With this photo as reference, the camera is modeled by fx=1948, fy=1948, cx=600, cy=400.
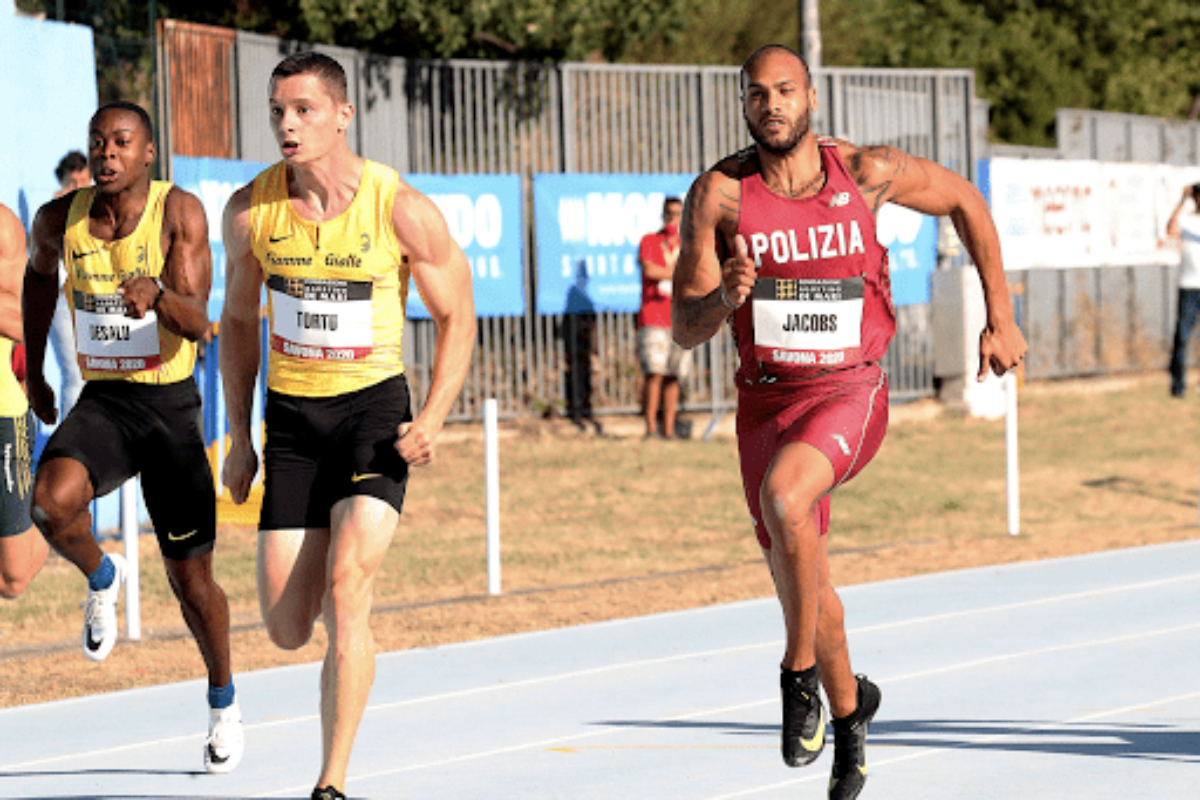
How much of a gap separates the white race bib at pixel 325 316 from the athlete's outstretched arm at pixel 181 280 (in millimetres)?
1079

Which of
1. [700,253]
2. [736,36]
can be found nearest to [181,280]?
[700,253]

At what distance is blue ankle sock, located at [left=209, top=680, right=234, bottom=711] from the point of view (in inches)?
269

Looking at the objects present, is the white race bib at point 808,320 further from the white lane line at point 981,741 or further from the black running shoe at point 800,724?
the white lane line at point 981,741

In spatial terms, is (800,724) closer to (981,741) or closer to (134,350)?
(981,741)

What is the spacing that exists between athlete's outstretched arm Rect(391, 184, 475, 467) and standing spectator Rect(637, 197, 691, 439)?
1154 cm

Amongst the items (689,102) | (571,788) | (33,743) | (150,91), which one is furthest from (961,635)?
(689,102)

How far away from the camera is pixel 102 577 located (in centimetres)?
814

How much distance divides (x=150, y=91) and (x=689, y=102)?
6.88 meters

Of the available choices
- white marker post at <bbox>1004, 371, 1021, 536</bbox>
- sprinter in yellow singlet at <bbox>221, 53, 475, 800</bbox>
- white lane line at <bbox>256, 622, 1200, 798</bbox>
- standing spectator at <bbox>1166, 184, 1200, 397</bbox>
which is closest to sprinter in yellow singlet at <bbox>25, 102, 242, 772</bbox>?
white lane line at <bbox>256, 622, 1200, 798</bbox>

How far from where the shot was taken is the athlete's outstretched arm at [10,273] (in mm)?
8547

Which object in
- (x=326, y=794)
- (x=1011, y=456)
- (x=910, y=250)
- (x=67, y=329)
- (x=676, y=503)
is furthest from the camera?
(x=910, y=250)

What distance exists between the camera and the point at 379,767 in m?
6.89

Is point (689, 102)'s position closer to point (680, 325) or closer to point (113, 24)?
point (113, 24)

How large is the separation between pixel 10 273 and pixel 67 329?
325cm
